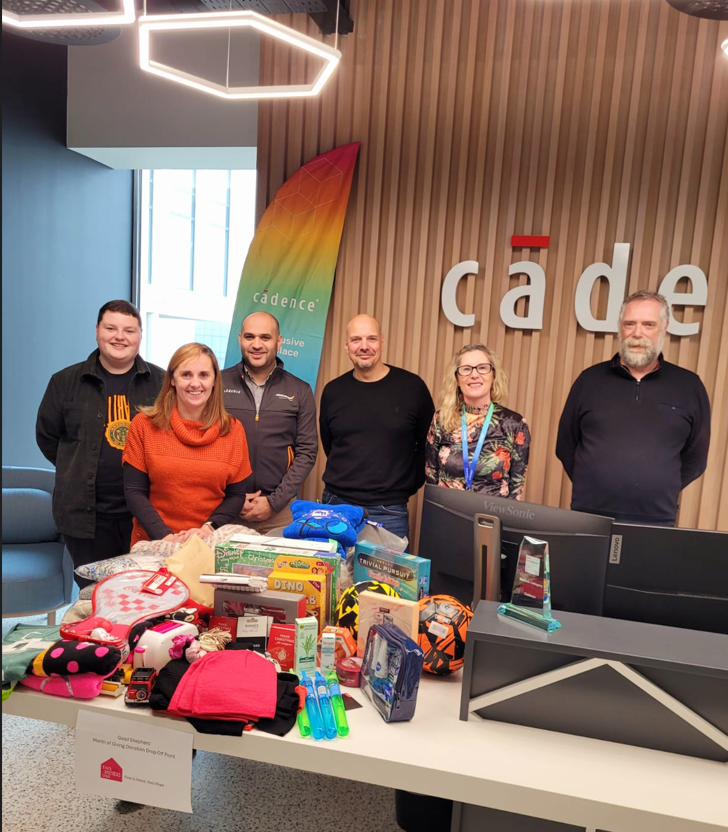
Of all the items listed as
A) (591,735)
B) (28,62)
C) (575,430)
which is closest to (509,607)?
(591,735)

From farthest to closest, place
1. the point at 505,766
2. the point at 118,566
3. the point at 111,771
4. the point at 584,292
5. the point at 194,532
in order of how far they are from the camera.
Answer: the point at 584,292 → the point at 194,532 → the point at 118,566 → the point at 111,771 → the point at 505,766

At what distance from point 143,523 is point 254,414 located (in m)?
0.88

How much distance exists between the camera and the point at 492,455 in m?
2.86

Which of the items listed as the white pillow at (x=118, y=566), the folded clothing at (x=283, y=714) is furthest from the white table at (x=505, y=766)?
the white pillow at (x=118, y=566)

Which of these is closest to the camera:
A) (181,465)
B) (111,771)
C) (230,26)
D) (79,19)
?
(111,771)

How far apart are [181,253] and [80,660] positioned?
519 centimetres

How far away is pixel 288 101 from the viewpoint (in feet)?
14.6

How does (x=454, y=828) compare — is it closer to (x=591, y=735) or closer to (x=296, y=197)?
(x=591, y=735)

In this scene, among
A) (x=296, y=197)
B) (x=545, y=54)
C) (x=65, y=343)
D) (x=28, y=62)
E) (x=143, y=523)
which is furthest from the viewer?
(x=65, y=343)

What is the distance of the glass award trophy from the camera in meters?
1.53

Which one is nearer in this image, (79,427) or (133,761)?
(133,761)

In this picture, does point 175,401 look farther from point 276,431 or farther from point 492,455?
point 492,455

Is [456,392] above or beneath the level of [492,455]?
above

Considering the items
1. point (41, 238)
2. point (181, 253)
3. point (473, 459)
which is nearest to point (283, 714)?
point (473, 459)
